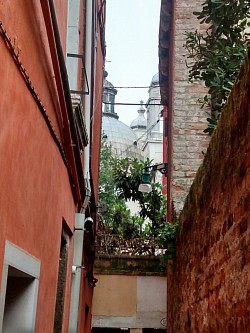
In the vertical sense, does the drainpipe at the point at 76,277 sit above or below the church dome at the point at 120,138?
below

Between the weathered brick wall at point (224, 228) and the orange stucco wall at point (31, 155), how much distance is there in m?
1.28

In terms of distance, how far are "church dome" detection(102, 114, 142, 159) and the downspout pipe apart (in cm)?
2902

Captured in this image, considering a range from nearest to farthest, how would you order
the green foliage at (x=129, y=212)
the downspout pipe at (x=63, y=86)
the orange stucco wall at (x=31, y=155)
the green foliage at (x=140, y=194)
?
1. the orange stucco wall at (x=31, y=155)
2. the downspout pipe at (x=63, y=86)
3. the green foliage at (x=129, y=212)
4. the green foliage at (x=140, y=194)

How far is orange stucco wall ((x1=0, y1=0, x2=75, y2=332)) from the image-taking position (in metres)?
2.59

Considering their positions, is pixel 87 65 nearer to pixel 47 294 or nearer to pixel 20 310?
pixel 47 294

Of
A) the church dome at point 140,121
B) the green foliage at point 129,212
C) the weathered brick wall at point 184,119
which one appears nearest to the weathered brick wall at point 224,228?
the weathered brick wall at point 184,119

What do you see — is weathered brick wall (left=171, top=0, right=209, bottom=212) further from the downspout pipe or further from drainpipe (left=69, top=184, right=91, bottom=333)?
the downspout pipe

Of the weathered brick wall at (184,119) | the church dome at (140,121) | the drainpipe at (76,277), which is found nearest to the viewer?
the drainpipe at (76,277)

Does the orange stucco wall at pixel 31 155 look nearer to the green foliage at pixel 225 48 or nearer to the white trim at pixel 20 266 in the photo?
the white trim at pixel 20 266

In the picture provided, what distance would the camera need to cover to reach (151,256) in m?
12.1

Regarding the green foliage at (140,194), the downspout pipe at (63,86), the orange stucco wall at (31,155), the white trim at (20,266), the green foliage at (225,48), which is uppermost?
the green foliage at (140,194)

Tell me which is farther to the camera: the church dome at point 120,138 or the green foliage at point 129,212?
the church dome at point 120,138

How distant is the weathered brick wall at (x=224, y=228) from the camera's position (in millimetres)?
3145

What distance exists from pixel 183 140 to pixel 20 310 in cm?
646
